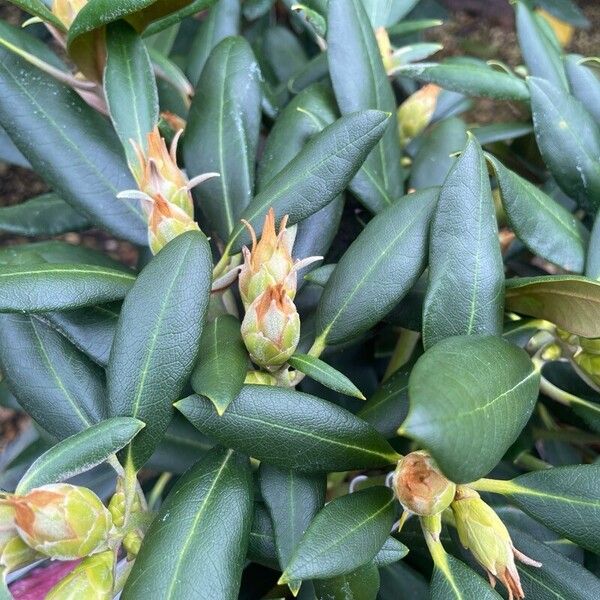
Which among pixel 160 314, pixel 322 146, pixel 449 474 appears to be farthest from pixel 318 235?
pixel 449 474

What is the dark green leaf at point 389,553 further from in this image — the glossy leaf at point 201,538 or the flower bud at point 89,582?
the flower bud at point 89,582

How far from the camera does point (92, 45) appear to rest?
0.87 meters

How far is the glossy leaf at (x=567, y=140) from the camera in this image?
900 mm

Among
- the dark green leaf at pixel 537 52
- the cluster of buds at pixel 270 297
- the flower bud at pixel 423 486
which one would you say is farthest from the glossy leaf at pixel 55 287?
the dark green leaf at pixel 537 52

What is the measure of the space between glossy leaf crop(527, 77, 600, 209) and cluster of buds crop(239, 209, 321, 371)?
0.41m

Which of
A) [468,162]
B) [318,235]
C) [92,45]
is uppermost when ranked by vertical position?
[92,45]

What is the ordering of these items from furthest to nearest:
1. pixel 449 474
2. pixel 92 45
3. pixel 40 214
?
pixel 40 214, pixel 92 45, pixel 449 474

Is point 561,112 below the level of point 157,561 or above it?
above

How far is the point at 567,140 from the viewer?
900 mm

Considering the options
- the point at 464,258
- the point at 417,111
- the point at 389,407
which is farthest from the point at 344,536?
the point at 417,111

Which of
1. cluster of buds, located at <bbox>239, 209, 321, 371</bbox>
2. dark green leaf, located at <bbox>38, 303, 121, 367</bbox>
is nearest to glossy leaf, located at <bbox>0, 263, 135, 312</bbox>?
dark green leaf, located at <bbox>38, 303, 121, 367</bbox>

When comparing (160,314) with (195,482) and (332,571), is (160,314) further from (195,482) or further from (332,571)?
(332,571)

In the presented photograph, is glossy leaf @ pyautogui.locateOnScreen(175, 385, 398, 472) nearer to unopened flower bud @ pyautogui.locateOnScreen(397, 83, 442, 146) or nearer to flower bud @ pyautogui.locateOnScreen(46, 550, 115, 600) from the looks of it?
flower bud @ pyautogui.locateOnScreen(46, 550, 115, 600)

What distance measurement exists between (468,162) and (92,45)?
0.49 m
